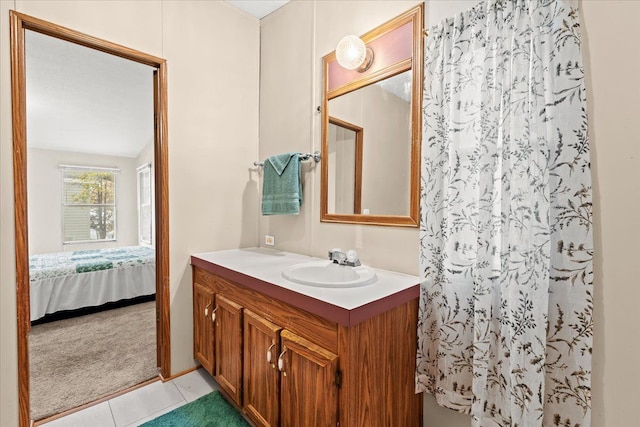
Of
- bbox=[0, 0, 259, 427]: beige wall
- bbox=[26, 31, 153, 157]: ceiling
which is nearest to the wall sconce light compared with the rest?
bbox=[0, 0, 259, 427]: beige wall

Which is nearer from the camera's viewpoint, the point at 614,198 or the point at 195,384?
the point at 614,198

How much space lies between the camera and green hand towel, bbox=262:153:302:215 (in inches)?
78.6

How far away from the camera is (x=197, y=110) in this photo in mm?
2129

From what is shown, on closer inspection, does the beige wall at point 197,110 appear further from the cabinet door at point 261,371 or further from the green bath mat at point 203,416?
the cabinet door at point 261,371

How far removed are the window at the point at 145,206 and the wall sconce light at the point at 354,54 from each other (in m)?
4.21

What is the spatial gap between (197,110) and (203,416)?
1997mm

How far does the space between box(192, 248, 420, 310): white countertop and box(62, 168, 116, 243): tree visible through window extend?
3956mm

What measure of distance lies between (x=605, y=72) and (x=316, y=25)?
1.60 metres

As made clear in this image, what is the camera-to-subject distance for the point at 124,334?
277 centimetres

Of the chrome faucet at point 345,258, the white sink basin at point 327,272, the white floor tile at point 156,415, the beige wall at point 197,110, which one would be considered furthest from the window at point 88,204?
the chrome faucet at point 345,258

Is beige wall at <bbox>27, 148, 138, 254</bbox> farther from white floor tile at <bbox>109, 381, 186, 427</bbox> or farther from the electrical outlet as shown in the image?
the electrical outlet

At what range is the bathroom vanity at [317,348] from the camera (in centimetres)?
106

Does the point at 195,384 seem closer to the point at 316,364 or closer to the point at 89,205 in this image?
the point at 316,364

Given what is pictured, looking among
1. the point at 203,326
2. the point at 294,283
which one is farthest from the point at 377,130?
the point at 203,326
